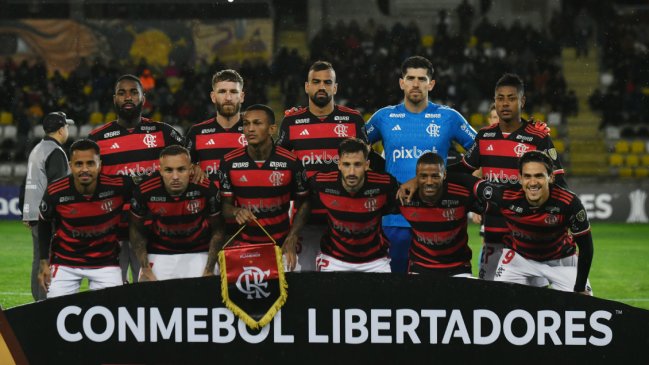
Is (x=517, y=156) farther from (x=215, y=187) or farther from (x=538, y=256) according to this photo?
(x=215, y=187)

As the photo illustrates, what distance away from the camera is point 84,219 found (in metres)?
6.18

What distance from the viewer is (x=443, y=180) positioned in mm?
6262

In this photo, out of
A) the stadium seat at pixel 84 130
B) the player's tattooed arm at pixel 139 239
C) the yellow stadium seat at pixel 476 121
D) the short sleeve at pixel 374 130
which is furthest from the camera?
the yellow stadium seat at pixel 476 121

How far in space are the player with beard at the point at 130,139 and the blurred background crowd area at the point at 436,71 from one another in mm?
14579

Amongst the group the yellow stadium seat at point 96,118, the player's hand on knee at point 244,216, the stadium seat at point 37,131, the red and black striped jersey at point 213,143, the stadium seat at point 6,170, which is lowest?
the stadium seat at point 6,170

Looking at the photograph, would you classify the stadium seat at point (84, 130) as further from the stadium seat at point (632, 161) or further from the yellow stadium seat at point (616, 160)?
the stadium seat at point (632, 161)

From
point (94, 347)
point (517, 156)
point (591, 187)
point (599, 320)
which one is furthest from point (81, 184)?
point (591, 187)

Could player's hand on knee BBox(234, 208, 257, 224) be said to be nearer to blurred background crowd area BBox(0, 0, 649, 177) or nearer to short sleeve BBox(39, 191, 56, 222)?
short sleeve BBox(39, 191, 56, 222)

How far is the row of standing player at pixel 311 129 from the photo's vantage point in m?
6.84

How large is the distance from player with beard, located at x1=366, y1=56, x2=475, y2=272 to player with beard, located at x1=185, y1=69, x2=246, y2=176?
104 centimetres

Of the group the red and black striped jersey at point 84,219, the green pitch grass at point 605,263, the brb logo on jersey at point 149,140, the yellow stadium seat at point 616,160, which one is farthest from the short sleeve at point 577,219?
the yellow stadium seat at point 616,160

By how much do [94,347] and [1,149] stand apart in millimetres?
17542

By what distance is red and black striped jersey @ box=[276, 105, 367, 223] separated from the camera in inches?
269

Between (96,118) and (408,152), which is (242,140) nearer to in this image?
(408,152)
